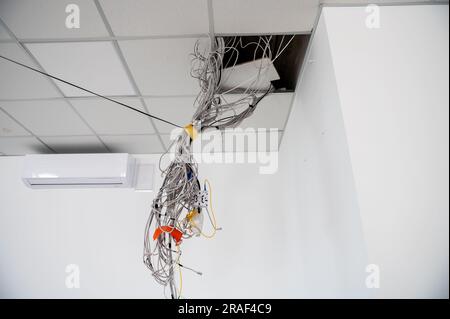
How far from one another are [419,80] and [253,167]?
162cm

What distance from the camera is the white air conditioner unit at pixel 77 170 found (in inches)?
84.0

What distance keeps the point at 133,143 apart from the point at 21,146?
3.39ft

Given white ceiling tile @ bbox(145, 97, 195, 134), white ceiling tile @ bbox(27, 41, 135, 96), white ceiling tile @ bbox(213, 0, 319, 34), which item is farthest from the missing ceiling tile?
white ceiling tile @ bbox(27, 41, 135, 96)

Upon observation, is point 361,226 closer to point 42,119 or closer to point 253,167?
point 253,167

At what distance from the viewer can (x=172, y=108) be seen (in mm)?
1872

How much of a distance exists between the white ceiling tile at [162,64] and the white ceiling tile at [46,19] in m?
0.16

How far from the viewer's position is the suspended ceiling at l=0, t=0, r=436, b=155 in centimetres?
120

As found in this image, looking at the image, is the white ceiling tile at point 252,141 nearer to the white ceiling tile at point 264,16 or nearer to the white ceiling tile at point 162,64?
Answer: the white ceiling tile at point 162,64

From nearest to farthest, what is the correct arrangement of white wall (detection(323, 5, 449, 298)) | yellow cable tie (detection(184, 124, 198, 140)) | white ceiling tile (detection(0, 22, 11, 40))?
1. white wall (detection(323, 5, 449, 298))
2. yellow cable tie (detection(184, 124, 198, 140))
3. white ceiling tile (detection(0, 22, 11, 40))

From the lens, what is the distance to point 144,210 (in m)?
2.38

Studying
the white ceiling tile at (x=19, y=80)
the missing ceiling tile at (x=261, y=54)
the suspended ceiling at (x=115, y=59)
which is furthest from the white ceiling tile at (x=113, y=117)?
the missing ceiling tile at (x=261, y=54)

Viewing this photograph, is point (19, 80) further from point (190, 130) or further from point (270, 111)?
point (270, 111)

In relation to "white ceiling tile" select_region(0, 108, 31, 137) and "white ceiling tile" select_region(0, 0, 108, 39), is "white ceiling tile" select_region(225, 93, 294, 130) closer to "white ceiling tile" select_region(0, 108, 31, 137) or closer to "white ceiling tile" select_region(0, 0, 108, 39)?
"white ceiling tile" select_region(0, 0, 108, 39)

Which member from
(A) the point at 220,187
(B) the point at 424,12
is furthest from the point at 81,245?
(B) the point at 424,12
